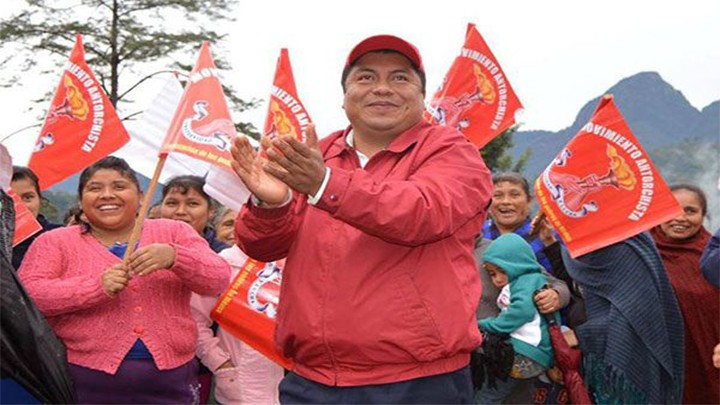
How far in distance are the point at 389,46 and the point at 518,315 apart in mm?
2129

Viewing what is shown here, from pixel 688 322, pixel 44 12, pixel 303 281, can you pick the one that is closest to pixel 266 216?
pixel 303 281

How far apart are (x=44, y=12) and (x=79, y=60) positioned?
15250mm

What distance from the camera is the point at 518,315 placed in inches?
169

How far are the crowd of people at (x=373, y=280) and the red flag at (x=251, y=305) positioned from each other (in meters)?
0.17

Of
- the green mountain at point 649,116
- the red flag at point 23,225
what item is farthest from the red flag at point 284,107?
the green mountain at point 649,116

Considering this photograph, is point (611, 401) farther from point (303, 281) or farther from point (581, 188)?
point (303, 281)

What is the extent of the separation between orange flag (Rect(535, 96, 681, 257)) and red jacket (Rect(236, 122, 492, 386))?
215 centimetres

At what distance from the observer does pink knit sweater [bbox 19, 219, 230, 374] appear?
10.5 feet

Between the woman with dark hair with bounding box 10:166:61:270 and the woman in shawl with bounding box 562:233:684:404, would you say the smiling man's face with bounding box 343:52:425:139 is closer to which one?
the woman in shawl with bounding box 562:233:684:404

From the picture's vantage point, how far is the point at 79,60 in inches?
227

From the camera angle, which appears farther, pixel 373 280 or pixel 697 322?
pixel 697 322

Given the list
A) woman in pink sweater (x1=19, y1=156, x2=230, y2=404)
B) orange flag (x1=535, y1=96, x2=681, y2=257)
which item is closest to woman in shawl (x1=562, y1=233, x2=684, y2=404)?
orange flag (x1=535, y1=96, x2=681, y2=257)

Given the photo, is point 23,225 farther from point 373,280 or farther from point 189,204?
point 373,280

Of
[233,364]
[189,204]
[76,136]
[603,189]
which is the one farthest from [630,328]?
[76,136]
